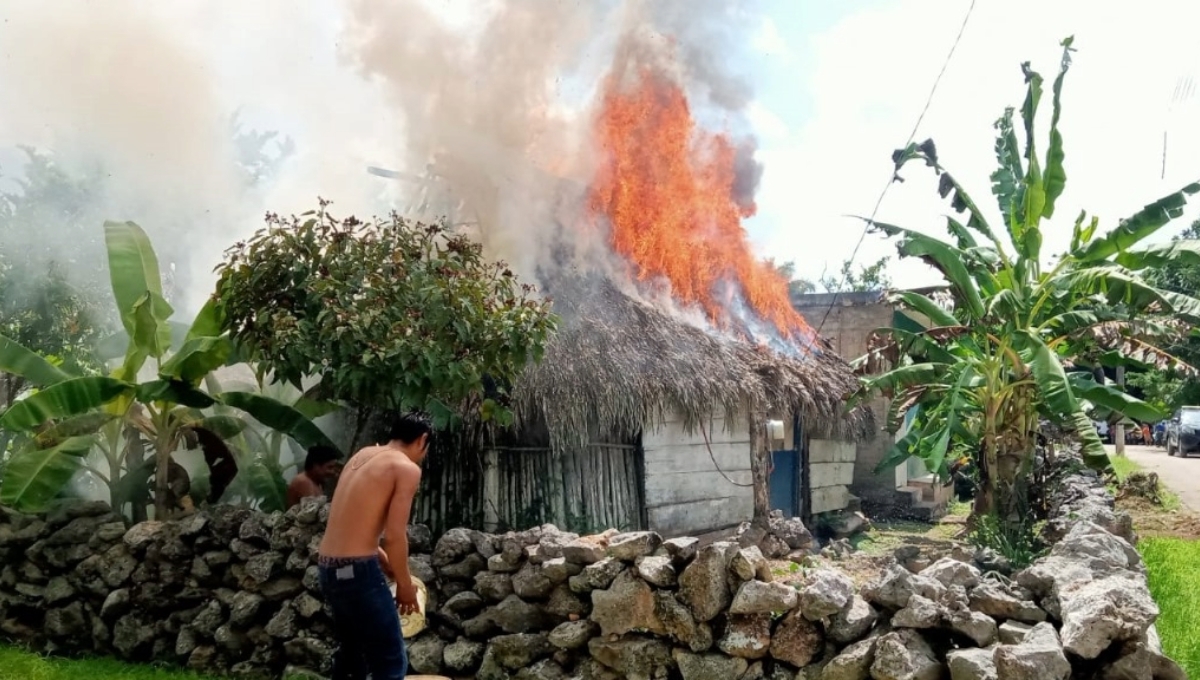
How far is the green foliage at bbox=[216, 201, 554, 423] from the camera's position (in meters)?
6.51

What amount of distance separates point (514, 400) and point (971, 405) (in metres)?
5.32

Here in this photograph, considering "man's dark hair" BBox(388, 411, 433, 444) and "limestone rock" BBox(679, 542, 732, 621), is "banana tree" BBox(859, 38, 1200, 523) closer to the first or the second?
"limestone rock" BBox(679, 542, 732, 621)

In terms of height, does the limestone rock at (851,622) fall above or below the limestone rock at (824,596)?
below

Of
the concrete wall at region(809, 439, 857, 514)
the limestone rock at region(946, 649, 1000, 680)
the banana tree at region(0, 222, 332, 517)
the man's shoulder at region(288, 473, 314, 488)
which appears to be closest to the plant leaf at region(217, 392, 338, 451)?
the banana tree at region(0, 222, 332, 517)

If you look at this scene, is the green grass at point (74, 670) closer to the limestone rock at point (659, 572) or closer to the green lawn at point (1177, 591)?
the limestone rock at point (659, 572)

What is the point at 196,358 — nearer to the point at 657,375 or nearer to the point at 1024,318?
the point at 657,375

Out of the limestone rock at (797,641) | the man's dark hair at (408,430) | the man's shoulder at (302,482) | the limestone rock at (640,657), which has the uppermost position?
the man's dark hair at (408,430)

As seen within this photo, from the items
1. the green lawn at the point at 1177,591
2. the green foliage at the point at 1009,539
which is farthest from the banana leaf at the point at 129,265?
the green lawn at the point at 1177,591

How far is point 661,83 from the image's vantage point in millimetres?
12719

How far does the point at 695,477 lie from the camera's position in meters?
11.0

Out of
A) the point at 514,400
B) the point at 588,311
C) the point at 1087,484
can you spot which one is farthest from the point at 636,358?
the point at 1087,484

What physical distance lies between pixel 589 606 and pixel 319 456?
10.0 ft

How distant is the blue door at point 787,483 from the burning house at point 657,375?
0.03 m

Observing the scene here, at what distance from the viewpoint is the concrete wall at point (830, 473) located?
45.5 feet
